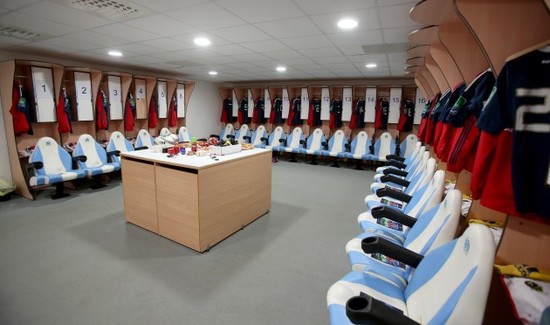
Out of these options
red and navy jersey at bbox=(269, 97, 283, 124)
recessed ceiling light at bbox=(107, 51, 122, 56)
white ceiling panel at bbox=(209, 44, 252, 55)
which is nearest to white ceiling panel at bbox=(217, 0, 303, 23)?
white ceiling panel at bbox=(209, 44, 252, 55)

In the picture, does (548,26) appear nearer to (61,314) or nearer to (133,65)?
(61,314)

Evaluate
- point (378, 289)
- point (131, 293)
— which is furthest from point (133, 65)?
point (378, 289)

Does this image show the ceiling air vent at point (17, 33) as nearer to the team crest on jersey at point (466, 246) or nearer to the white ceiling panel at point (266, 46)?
the white ceiling panel at point (266, 46)

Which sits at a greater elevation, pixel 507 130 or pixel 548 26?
pixel 548 26

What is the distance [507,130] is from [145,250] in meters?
2.97

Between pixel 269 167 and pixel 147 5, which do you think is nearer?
pixel 147 5

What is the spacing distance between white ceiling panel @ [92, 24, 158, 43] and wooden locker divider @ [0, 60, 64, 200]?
1894 mm

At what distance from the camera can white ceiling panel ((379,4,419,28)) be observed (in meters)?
2.30

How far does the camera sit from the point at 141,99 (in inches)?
243

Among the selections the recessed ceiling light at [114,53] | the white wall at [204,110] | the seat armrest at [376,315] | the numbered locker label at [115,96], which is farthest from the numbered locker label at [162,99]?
the seat armrest at [376,315]

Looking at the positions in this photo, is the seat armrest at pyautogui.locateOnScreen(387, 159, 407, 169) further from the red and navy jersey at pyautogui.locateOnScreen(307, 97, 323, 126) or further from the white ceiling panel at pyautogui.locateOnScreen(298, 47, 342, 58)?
the red and navy jersey at pyautogui.locateOnScreen(307, 97, 323, 126)

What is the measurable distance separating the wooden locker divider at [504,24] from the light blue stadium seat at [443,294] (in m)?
0.87

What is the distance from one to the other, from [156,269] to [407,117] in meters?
6.53

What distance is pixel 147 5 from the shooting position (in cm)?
236
